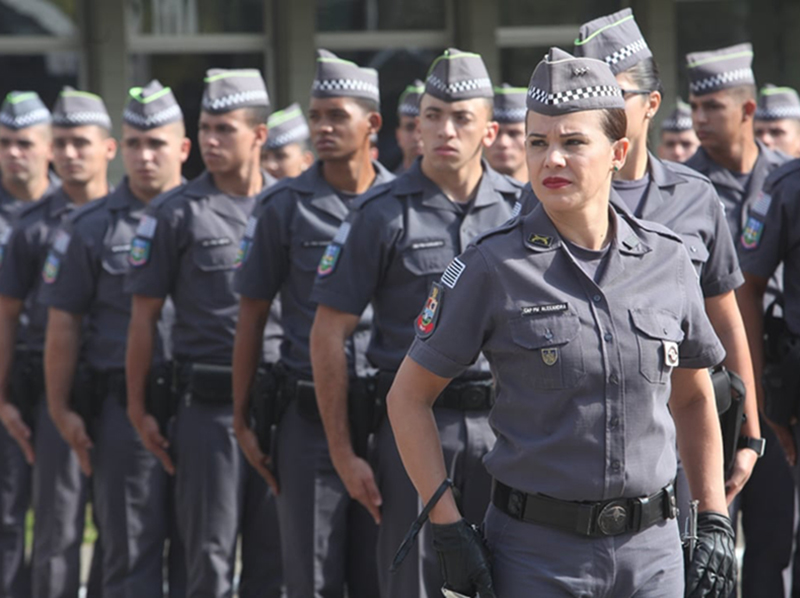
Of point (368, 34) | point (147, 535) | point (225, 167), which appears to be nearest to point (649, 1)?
point (368, 34)

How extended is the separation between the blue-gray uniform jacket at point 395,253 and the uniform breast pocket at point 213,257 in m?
1.26

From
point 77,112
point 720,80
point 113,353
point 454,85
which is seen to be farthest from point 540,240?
point 77,112

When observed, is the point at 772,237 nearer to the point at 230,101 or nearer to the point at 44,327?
the point at 230,101

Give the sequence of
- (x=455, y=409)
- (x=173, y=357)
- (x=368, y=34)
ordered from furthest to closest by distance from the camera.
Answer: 1. (x=368, y=34)
2. (x=173, y=357)
3. (x=455, y=409)

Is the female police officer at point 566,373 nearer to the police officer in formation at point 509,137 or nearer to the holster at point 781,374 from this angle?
the holster at point 781,374

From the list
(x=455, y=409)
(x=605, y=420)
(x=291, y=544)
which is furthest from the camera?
(x=291, y=544)

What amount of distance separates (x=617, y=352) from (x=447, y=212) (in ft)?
5.67

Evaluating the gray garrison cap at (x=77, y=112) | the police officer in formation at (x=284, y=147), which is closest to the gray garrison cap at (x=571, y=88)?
the gray garrison cap at (x=77, y=112)

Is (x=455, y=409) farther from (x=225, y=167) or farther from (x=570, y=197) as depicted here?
(x=225, y=167)

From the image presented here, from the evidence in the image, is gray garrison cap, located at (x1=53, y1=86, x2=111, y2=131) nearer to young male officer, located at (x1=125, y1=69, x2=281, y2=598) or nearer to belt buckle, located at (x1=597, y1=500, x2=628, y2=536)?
young male officer, located at (x1=125, y1=69, x2=281, y2=598)

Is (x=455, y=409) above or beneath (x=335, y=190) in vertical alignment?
beneath

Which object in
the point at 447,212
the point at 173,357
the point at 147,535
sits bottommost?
the point at 147,535

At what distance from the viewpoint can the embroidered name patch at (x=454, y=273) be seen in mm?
3564

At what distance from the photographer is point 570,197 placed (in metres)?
3.49
